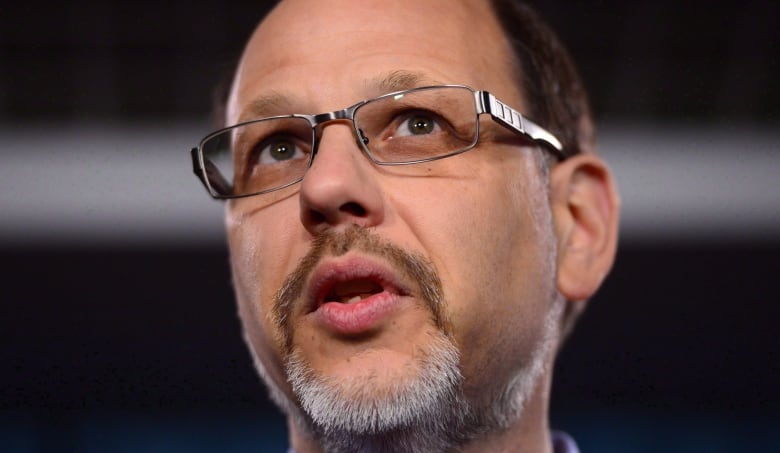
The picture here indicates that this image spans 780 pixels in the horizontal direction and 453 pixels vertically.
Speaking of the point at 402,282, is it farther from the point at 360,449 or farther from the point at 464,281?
the point at 360,449

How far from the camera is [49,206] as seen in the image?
2367mm

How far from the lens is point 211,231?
97.4 inches

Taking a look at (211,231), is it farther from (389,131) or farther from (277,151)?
(389,131)

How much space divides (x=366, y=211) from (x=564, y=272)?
13.5 inches

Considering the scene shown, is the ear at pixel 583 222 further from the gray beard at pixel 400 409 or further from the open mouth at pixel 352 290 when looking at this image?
the open mouth at pixel 352 290

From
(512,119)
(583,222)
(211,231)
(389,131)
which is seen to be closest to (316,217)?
(389,131)

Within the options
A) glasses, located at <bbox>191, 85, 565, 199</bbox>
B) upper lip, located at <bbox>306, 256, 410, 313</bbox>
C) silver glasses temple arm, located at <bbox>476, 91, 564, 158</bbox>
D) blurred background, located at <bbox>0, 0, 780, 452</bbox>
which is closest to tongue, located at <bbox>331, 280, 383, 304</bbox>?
upper lip, located at <bbox>306, 256, 410, 313</bbox>

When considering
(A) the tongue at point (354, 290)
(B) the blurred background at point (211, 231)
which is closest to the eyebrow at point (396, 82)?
(A) the tongue at point (354, 290)

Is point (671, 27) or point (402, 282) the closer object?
point (402, 282)

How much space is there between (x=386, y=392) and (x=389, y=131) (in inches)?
12.5

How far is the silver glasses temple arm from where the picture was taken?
1089 mm

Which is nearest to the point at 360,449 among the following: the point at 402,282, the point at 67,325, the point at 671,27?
the point at 402,282

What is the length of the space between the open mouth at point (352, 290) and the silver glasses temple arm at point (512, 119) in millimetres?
260

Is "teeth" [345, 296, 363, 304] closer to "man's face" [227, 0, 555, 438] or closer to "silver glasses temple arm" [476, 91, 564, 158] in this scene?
"man's face" [227, 0, 555, 438]
